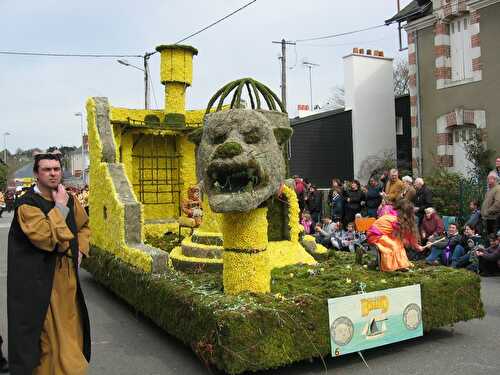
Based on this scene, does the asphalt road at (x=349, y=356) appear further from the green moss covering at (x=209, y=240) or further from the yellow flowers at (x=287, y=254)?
the yellow flowers at (x=287, y=254)

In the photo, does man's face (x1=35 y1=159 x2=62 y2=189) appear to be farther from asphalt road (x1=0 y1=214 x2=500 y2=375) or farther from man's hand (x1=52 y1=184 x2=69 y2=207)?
asphalt road (x1=0 y1=214 x2=500 y2=375)

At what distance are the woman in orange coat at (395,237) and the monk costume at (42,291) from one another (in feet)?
12.2

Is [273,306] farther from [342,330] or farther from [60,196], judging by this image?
[60,196]

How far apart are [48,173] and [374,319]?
336 cm

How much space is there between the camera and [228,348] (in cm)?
434

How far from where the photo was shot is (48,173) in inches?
155

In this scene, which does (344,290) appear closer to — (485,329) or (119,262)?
(485,329)

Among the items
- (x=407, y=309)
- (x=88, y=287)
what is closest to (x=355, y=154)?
(x=88, y=287)

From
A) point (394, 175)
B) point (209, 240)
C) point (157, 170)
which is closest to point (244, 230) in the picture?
point (209, 240)

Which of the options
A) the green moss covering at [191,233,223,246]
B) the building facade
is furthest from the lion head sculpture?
the building facade

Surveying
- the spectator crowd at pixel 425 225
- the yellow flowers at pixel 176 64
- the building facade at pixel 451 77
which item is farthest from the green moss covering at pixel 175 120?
the building facade at pixel 451 77

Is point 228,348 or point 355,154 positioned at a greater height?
point 355,154

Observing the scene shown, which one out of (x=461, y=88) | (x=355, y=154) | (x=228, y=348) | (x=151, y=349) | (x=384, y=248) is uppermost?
(x=461, y=88)

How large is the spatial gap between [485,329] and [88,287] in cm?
641
